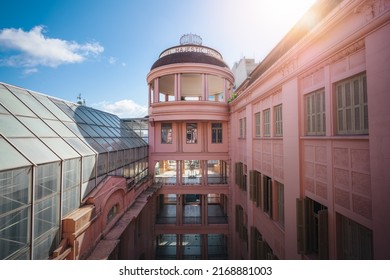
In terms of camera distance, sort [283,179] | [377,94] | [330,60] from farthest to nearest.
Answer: [283,179], [330,60], [377,94]

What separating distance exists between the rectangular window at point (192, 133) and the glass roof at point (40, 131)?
895 centimetres

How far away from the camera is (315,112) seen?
6.30 metres

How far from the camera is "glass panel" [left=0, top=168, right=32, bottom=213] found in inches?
181

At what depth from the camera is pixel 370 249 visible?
460 centimetres

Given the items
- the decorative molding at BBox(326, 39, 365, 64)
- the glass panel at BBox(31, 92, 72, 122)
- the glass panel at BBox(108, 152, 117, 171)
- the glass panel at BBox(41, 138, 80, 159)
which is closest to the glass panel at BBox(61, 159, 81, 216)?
the glass panel at BBox(41, 138, 80, 159)

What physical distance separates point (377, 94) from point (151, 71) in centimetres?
1709

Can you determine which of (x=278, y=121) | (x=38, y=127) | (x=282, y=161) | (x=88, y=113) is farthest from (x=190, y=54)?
(x=38, y=127)

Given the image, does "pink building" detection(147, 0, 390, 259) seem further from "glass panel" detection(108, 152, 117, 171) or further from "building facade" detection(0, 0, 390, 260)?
"glass panel" detection(108, 152, 117, 171)

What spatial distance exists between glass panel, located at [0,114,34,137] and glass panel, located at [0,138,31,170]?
0.54m

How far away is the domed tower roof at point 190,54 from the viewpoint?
17.3 m

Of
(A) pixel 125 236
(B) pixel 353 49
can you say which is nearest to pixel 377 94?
(B) pixel 353 49

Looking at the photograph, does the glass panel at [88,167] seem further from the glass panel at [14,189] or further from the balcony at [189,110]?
the balcony at [189,110]

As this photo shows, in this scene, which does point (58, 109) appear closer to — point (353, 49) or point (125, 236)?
point (125, 236)
